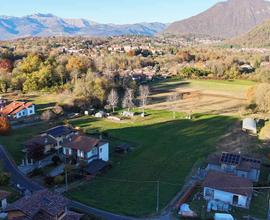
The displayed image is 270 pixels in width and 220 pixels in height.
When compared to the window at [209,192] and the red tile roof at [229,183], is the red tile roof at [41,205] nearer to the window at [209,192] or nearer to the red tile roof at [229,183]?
the window at [209,192]

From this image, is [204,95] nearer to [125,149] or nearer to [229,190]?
[125,149]

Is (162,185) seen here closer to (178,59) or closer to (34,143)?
(34,143)

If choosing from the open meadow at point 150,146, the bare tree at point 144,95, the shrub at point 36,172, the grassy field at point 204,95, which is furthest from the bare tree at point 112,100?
the shrub at point 36,172

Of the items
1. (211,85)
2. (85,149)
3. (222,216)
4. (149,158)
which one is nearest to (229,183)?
(222,216)

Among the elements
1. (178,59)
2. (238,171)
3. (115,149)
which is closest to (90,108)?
(115,149)

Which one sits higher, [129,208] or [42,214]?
[42,214]

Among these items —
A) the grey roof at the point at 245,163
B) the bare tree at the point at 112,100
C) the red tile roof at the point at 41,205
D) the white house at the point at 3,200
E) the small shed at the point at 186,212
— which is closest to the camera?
the red tile roof at the point at 41,205
